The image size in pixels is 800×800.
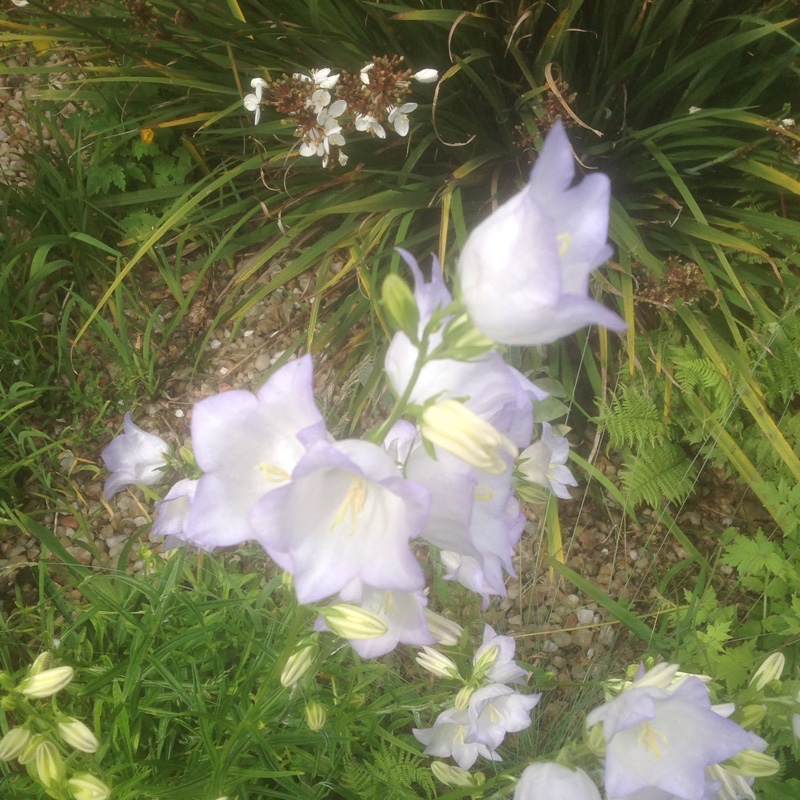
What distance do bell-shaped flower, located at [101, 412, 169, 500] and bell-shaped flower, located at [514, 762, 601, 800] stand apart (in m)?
1.04

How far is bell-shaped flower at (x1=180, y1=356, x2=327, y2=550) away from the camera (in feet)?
2.71

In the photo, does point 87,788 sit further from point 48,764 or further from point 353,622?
point 353,622

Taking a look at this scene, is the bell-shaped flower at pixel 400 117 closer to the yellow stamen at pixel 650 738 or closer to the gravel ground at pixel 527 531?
the gravel ground at pixel 527 531

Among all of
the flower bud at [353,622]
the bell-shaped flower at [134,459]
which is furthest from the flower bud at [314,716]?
the bell-shaped flower at [134,459]

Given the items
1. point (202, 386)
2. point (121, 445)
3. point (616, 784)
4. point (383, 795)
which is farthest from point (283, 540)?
point (202, 386)

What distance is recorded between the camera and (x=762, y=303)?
2.34m

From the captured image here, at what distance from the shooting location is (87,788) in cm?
111

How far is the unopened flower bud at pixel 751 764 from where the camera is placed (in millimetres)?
1152

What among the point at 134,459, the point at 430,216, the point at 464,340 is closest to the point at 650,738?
the point at 464,340

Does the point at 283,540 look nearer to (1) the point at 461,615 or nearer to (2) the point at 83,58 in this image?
(1) the point at 461,615

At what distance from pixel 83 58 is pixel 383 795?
2.89 metres

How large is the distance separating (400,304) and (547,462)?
103 centimetres

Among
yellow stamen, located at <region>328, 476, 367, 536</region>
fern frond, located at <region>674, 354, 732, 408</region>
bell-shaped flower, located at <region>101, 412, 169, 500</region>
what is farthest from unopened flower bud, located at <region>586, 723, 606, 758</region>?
fern frond, located at <region>674, 354, 732, 408</region>

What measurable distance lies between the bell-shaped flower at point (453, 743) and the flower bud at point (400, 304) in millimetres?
1102
